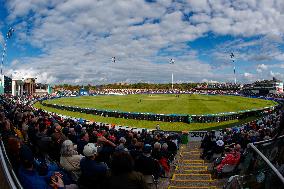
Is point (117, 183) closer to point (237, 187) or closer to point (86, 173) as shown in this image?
point (86, 173)

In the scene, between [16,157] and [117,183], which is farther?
[16,157]

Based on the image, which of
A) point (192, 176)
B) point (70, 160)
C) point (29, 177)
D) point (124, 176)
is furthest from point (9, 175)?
point (192, 176)

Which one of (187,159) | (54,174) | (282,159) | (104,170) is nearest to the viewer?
(282,159)

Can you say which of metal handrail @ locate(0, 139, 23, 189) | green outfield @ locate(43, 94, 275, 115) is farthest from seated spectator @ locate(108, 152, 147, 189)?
green outfield @ locate(43, 94, 275, 115)

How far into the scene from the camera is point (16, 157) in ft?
20.3

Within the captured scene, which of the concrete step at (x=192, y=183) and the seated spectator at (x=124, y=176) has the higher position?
→ the seated spectator at (x=124, y=176)

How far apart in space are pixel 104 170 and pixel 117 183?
1.06 meters

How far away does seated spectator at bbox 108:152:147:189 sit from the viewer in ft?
14.5

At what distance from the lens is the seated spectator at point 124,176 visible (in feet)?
14.5

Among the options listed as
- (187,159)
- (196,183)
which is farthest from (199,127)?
(196,183)

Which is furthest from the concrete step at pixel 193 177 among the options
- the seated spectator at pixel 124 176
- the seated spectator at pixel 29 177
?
the seated spectator at pixel 124 176

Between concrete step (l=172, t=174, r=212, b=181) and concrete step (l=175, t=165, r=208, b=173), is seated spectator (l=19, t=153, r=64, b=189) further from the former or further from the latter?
concrete step (l=175, t=165, r=208, b=173)

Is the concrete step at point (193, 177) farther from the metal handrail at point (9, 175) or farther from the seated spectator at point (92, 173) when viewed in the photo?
the metal handrail at point (9, 175)

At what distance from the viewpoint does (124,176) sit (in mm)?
4461
